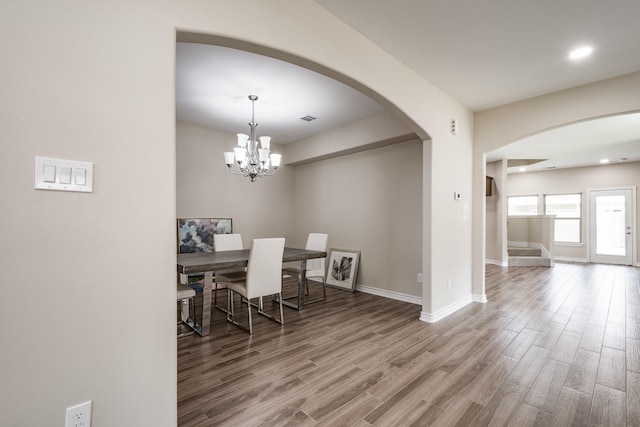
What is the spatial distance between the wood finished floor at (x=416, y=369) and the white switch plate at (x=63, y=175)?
4.84ft

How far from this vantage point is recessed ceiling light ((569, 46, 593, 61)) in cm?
257

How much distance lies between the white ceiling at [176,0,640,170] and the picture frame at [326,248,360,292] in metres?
2.26

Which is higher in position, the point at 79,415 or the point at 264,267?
the point at 264,267

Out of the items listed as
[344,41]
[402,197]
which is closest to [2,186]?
[344,41]

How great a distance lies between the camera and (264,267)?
3127 millimetres

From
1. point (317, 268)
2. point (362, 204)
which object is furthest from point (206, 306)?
point (362, 204)

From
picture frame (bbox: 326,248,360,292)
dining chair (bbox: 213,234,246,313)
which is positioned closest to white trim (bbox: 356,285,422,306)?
picture frame (bbox: 326,248,360,292)

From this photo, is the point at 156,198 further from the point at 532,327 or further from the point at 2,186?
the point at 532,327

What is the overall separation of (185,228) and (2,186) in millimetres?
3771

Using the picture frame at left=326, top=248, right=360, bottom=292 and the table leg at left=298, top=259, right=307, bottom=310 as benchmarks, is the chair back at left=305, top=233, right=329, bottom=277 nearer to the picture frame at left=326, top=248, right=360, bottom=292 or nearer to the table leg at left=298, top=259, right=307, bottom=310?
the table leg at left=298, top=259, right=307, bottom=310

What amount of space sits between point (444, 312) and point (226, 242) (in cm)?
308

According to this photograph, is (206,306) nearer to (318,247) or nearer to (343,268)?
(318,247)

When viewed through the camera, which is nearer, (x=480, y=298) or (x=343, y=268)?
(x=480, y=298)

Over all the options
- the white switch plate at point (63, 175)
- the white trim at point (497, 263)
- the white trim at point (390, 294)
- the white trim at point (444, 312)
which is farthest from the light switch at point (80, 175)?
the white trim at point (497, 263)
